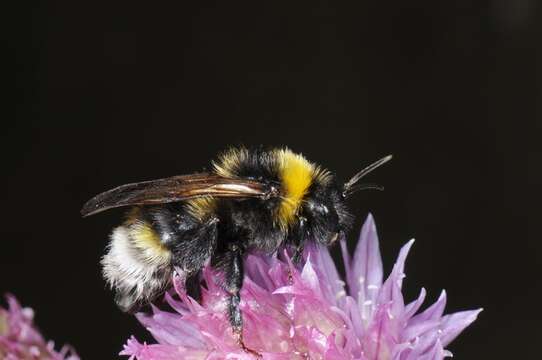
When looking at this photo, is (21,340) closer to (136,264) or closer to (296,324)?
(136,264)

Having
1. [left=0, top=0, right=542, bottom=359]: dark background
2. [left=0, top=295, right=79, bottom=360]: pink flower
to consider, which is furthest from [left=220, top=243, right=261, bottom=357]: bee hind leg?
[left=0, top=0, right=542, bottom=359]: dark background

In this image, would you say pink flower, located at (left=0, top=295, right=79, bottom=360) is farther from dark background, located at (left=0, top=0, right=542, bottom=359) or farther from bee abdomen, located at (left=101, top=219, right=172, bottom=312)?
dark background, located at (left=0, top=0, right=542, bottom=359)

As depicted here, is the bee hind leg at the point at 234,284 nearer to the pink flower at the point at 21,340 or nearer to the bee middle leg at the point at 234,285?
the bee middle leg at the point at 234,285

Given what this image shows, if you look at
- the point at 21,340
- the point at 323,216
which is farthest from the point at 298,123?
the point at 323,216

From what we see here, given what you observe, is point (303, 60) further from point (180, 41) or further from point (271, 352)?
point (271, 352)

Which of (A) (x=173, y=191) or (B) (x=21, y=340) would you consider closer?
(A) (x=173, y=191)

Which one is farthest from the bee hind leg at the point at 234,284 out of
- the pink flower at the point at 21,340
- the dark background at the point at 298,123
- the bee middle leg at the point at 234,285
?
the dark background at the point at 298,123
